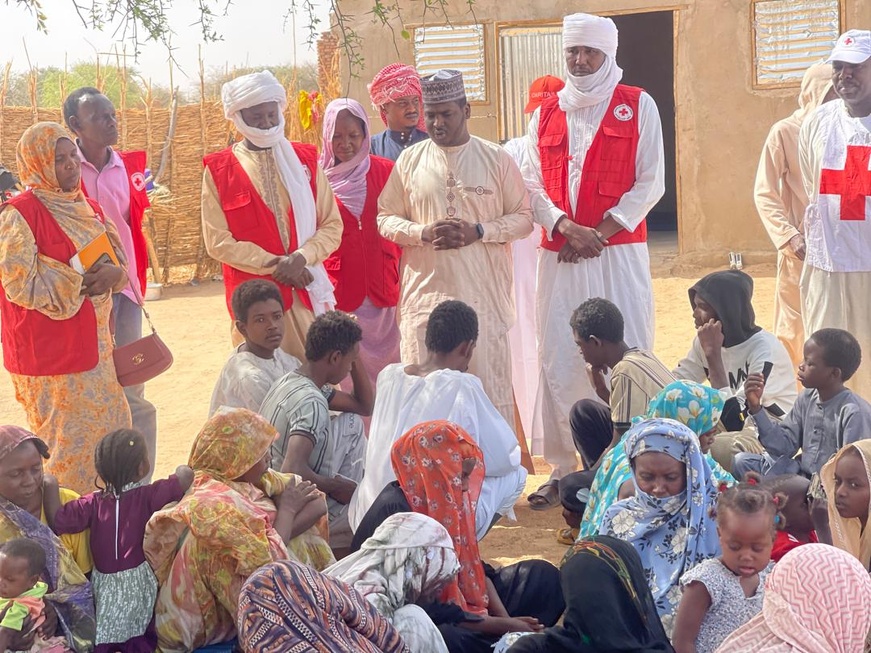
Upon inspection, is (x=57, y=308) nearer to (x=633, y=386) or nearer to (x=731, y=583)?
(x=633, y=386)

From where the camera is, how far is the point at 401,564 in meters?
3.89

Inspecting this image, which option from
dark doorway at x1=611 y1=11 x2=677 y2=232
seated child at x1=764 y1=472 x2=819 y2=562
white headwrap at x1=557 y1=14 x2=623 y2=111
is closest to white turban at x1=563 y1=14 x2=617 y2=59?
white headwrap at x1=557 y1=14 x2=623 y2=111

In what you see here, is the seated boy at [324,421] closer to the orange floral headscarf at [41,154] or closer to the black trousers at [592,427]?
the black trousers at [592,427]

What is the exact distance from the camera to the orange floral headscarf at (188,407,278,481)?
169 inches

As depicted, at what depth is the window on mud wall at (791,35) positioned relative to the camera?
42.0 feet

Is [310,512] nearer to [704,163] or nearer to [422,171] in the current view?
[422,171]

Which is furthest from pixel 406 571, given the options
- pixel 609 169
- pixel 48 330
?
pixel 609 169

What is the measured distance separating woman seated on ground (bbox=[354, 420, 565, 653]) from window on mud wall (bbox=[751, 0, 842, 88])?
965 centimetres

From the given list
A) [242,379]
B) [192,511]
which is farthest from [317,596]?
[242,379]

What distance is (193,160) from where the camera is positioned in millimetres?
16688

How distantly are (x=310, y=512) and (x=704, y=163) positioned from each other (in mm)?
9775

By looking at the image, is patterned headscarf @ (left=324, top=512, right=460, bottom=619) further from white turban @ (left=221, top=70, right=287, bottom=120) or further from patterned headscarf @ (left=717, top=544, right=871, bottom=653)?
white turban @ (left=221, top=70, right=287, bottom=120)

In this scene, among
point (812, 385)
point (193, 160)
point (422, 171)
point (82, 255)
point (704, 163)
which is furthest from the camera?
point (193, 160)

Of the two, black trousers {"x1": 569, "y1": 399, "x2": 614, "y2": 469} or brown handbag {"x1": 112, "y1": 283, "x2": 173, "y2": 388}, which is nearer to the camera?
black trousers {"x1": 569, "y1": 399, "x2": 614, "y2": 469}
